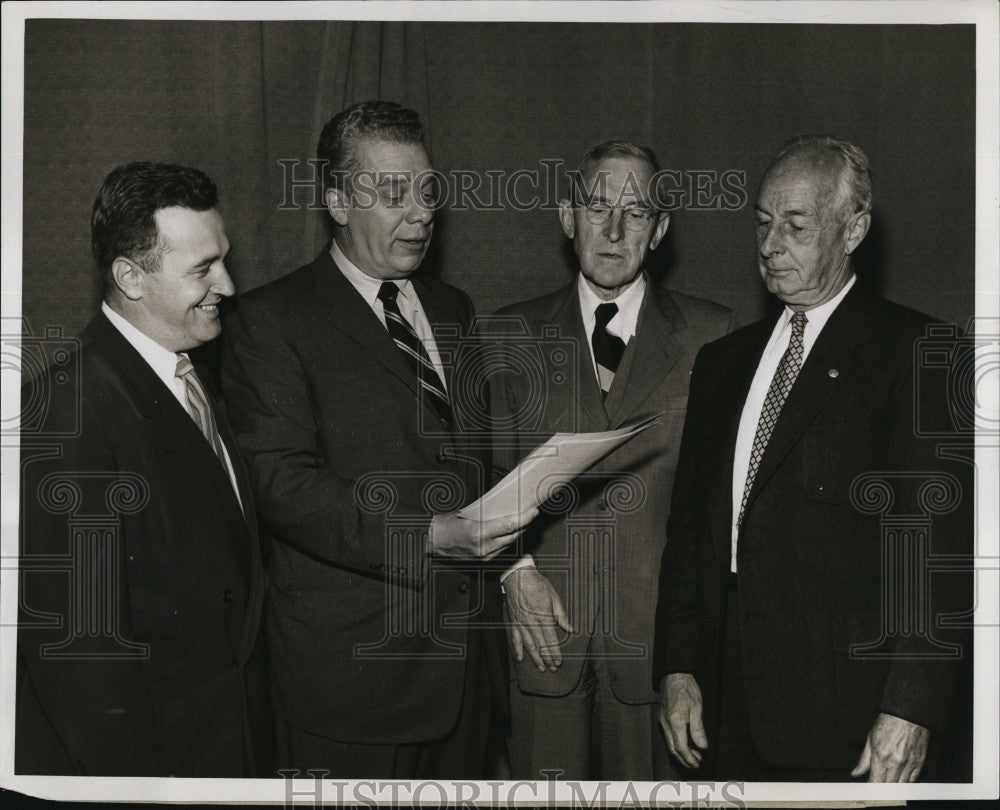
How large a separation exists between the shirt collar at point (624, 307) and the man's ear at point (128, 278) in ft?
4.23

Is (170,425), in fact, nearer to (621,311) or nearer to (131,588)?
(131,588)

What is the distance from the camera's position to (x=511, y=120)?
3355 millimetres

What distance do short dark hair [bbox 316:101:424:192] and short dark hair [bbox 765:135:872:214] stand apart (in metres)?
1.09

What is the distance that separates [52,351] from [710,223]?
2016mm

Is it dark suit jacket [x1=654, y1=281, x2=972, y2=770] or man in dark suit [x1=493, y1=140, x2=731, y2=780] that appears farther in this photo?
man in dark suit [x1=493, y1=140, x2=731, y2=780]


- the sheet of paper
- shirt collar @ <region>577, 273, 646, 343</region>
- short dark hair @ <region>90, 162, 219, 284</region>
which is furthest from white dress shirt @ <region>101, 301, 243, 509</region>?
shirt collar @ <region>577, 273, 646, 343</region>

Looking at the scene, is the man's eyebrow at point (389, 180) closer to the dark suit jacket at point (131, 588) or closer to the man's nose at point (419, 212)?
the man's nose at point (419, 212)

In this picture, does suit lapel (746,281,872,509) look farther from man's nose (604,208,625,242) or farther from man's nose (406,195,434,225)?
man's nose (406,195,434,225)

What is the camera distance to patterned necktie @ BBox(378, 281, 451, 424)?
3180mm

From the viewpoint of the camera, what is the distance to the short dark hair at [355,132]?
324cm

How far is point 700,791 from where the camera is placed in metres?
3.24

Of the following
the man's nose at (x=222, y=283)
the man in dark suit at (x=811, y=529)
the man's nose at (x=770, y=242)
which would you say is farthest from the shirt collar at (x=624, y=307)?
the man's nose at (x=222, y=283)

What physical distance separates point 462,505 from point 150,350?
39.4 inches

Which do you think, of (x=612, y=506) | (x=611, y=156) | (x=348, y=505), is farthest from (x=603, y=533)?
(x=611, y=156)
